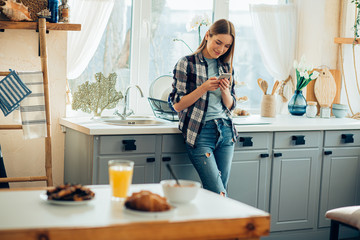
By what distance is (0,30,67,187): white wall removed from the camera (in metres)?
3.33

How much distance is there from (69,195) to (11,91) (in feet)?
5.00

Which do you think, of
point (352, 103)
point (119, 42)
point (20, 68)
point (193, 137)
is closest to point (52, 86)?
point (20, 68)

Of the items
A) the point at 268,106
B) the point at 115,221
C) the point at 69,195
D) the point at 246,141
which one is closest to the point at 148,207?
the point at 115,221

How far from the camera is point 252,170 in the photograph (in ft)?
11.5

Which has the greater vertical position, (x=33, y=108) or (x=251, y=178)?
(x=33, y=108)

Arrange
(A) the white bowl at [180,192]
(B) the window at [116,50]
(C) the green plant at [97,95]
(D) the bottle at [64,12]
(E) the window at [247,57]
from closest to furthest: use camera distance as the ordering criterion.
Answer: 1. (A) the white bowl at [180,192]
2. (D) the bottle at [64,12]
3. (C) the green plant at [97,95]
4. (B) the window at [116,50]
5. (E) the window at [247,57]

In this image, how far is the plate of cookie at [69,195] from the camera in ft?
5.31

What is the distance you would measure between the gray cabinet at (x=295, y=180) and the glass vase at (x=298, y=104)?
518mm

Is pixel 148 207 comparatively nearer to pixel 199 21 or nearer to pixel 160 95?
pixel 160 95

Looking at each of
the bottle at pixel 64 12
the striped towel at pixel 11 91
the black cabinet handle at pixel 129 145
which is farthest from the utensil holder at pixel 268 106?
the striped towel at pixel 11 91

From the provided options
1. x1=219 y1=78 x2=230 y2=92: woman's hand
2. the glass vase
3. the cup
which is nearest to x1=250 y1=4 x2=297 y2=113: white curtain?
the glass vase

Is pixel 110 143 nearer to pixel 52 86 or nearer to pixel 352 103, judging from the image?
pixel 52 86

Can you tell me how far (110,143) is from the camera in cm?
303

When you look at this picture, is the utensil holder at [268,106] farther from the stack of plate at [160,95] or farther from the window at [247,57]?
the stack of plate at [160,95]
